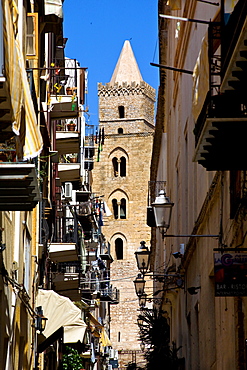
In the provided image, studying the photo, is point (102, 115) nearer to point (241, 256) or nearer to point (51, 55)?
point (51, 55)

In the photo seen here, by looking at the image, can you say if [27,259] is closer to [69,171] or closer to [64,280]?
[64,280]

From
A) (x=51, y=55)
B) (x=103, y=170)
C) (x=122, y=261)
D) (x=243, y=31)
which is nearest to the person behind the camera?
(x=243, y=31)

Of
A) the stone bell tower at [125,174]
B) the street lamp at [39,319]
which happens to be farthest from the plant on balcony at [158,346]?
the stone bell tower at [125,174]

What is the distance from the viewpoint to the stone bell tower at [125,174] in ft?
255

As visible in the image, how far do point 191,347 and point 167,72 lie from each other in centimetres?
1217

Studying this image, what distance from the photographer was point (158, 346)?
807 inches

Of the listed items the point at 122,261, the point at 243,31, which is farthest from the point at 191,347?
the point at 122,261

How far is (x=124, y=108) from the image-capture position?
91250 millimetres

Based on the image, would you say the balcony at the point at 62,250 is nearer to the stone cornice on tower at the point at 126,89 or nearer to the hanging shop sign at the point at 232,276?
the hanging shop sign at the point at 232,276

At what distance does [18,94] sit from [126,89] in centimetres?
8529

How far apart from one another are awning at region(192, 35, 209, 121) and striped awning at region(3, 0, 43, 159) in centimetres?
157

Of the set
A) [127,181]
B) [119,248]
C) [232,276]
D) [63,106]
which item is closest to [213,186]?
[232,276]

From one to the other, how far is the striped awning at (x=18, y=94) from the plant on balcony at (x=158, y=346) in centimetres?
1067

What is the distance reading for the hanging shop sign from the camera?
27.3ft
